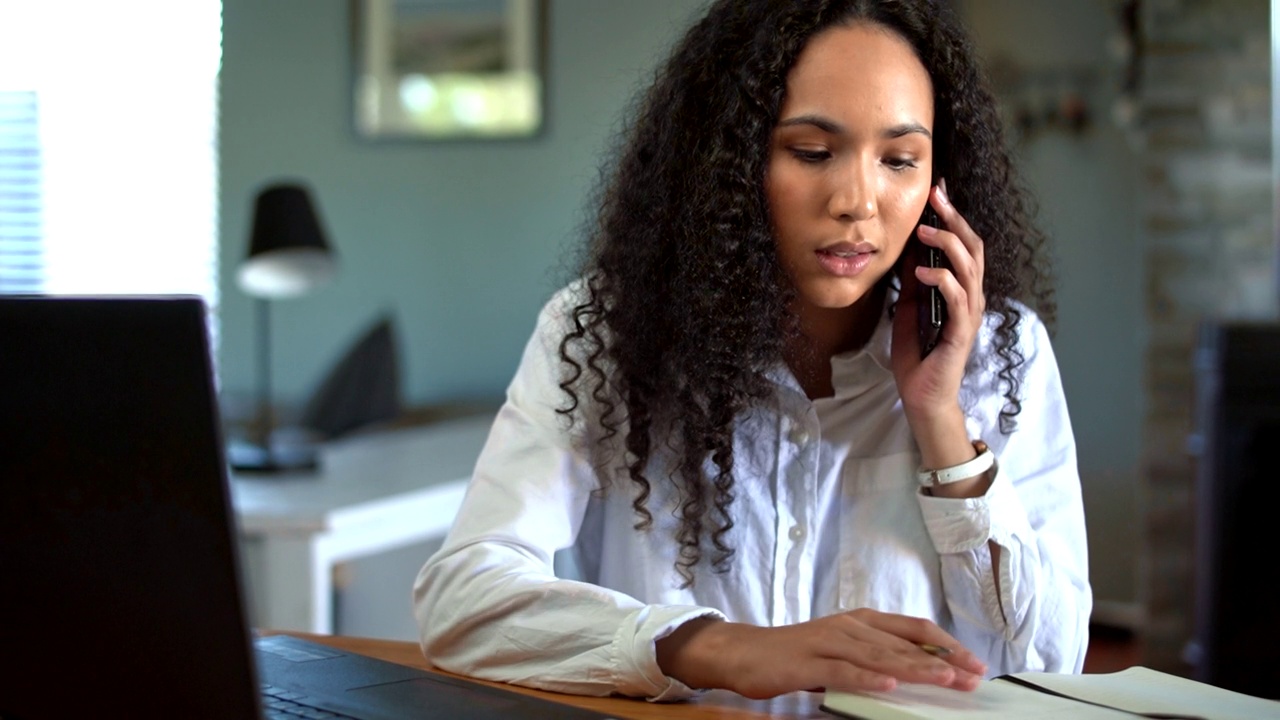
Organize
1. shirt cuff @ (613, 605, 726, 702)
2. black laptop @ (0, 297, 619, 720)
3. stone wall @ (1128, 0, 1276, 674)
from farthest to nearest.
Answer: stone wall @ (1128, 0, 1276, 674), shirt cuff @ (613, 605, 726, 702), black laptop @ (0, 297, 619, 720)

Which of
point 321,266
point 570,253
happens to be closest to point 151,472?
point 570,253

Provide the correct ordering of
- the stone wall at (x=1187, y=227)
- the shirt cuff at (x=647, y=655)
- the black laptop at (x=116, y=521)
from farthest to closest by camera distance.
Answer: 1. the stone wall at (x=1187, y=227)
2. the shirt cuff at (x=647, y=655)
3. the black laptop at (x=116, y=521)

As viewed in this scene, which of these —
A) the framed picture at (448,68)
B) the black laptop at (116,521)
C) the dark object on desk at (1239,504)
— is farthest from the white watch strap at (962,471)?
the framed picture at (448,68)

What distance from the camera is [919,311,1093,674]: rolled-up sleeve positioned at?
1.19 m

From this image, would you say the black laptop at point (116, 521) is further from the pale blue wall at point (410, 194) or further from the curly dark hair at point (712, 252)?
the pale blue wall at point (410, 194)

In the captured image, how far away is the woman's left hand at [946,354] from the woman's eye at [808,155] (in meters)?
0.12

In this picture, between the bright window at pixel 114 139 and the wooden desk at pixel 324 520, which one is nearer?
the wooden desk at pixel 324 520

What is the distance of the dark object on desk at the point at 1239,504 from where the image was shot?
2.87 metres

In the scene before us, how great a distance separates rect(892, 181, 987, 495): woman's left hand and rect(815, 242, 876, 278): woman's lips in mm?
64

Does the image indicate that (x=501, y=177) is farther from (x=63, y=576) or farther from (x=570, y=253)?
(x=63, y=576)

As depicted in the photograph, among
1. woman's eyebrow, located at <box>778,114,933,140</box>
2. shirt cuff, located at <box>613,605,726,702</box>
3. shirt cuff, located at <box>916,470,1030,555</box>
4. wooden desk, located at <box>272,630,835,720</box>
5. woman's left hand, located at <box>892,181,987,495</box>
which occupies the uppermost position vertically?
woman's eyebrow, located at <box>778,114,933,140</box>

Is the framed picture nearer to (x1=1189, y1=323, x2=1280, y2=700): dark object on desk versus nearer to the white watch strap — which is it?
(x1=1189, y1=323, x2=1280, y2=700): dark object on desk

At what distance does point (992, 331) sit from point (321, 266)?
1.92 m

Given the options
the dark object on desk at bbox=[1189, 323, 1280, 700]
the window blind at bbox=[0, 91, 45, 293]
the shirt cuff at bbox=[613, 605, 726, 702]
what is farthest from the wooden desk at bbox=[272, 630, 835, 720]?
the window blind at bbox=[0, 91, 45, 293]
